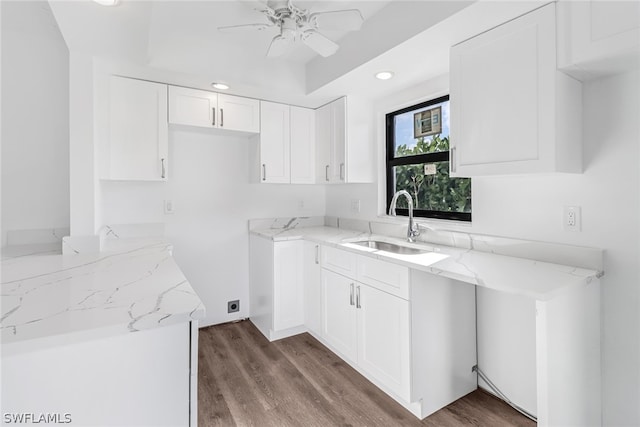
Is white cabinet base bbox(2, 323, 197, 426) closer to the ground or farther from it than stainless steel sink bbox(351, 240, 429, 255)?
closer to the ground

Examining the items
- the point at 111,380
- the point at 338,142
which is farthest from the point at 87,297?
the point at 338,142

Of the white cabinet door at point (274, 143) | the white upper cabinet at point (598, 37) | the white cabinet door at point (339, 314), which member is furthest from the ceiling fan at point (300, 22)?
the white cabinet door at point (339, 314)

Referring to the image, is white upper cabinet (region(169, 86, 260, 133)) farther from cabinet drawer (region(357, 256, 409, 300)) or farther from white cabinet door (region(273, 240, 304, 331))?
cabinet drawer (region(357, 256, 409, 300))

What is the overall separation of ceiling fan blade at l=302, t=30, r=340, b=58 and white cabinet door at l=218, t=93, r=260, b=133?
1109 mm

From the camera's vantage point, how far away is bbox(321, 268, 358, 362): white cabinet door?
2208mm

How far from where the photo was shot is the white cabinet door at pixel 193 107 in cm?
248

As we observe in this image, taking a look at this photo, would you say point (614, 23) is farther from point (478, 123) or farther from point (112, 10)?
point (112, 10)

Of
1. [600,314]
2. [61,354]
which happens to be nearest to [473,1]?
[600,314]

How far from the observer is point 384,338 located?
1.93m

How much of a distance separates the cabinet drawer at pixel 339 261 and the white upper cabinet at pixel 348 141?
716 millimetres

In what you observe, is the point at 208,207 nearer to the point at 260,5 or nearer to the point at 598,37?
the point at 260,5

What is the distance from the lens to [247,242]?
3.15 meters

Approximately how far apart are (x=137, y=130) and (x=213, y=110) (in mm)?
601
